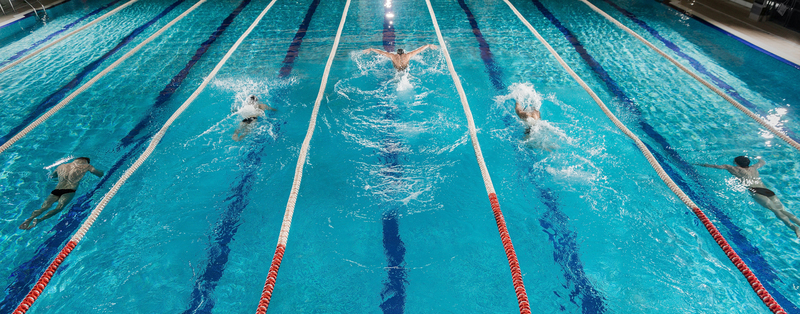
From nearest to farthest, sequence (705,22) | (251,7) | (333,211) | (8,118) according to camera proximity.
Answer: (333,211) → (8,118) → (705,22) → (251,7)

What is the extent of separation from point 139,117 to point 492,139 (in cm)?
391

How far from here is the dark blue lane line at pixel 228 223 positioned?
249cm

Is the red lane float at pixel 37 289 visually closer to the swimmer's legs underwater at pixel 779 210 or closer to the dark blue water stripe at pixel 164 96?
the dark blue water stripe at pixel 164 96

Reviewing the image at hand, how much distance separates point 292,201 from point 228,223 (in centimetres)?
63

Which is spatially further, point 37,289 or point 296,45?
point 296,45

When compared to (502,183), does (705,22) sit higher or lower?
higher

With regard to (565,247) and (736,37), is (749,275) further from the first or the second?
(736,37)

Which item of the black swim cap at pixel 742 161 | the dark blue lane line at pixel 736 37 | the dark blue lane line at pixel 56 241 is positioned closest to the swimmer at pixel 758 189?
the black swim cap at pixel 742 161

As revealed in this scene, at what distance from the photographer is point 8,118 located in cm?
430

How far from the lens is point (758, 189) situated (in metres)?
3.06

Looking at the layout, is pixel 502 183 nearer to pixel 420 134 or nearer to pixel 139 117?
pixel 420 134

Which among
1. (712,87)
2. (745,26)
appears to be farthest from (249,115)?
(745,26)

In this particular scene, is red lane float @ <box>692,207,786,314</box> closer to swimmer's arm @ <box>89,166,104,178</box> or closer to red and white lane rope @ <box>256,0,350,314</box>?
red and white lane rope @ <box>256,0,350,314</box>

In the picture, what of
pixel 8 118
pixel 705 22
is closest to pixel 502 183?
pixel 8 118
